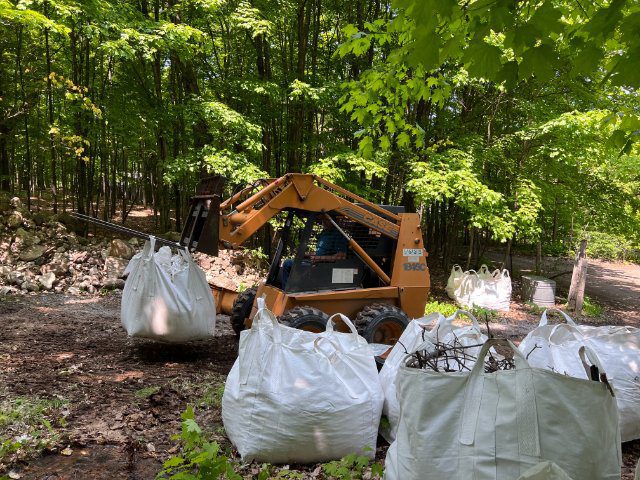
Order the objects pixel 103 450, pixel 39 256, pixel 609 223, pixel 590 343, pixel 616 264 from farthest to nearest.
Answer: pixel 616 264 → pixel 609 223 → pixel 39 256 → pixel 590 343 → pixel 103 450

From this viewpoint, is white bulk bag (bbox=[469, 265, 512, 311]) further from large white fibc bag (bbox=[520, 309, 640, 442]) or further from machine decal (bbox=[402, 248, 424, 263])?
large white fibc bag (bbox=[520, 309, 640, 442])

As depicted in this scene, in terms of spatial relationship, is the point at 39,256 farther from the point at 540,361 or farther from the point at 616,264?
the point at 616,264

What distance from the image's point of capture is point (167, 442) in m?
3.10

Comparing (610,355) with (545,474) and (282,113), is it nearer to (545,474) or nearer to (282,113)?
(545,474)

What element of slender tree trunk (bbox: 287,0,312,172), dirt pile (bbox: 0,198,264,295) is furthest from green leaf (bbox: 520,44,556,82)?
slender tree trunk (bbox: 287,0,312,172)

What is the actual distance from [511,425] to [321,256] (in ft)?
12.5

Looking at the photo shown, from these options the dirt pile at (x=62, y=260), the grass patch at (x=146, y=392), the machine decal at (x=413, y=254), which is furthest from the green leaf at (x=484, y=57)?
the dirt pile at (x=62, y=260)

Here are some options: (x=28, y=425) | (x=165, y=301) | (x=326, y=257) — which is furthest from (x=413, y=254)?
(x=28, y=425)

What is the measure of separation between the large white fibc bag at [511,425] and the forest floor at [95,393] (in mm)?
1143

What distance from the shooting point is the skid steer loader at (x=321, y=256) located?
190 inches

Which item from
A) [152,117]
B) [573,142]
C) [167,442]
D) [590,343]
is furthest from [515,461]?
[152,117]

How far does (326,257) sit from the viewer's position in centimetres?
548

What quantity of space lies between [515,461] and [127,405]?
294cm

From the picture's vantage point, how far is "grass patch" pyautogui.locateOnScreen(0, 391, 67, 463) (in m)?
2.74
